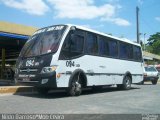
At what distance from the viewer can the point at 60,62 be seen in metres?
13.2

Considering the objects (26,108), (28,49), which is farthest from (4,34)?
(26,108)

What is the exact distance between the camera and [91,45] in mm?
15477

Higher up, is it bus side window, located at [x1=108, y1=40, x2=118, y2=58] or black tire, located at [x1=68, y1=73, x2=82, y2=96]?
bus side window, located at [x1=108, y1=40, x2=118, y2=58]

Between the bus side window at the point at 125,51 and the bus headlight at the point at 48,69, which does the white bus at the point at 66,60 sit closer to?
the bus headlight at the point at 48,69

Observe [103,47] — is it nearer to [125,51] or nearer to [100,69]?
[100,69]

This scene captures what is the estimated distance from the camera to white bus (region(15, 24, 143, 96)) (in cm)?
1298

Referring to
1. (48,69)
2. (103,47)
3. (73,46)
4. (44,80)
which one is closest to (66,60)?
(73,46)

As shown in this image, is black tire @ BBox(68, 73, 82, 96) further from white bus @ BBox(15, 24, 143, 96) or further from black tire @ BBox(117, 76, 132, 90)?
black tire @ BBox(117, 76, 132, 90)

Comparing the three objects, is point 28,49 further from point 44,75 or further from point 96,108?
point 96,108

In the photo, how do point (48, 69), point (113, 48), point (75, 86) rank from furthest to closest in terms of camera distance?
point (113, 48), point (75, 86), point (48, 69)

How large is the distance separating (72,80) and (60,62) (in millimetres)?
1090

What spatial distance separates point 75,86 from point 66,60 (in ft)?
4.16

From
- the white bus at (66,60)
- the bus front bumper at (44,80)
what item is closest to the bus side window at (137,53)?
the white bus at (66,60)

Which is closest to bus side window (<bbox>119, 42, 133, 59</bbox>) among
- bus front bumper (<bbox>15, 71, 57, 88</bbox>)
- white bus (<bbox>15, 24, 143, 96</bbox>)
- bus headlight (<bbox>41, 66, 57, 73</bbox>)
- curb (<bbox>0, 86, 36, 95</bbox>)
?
white bus (<bbox>15, 24, 143, 96</bbox>)
